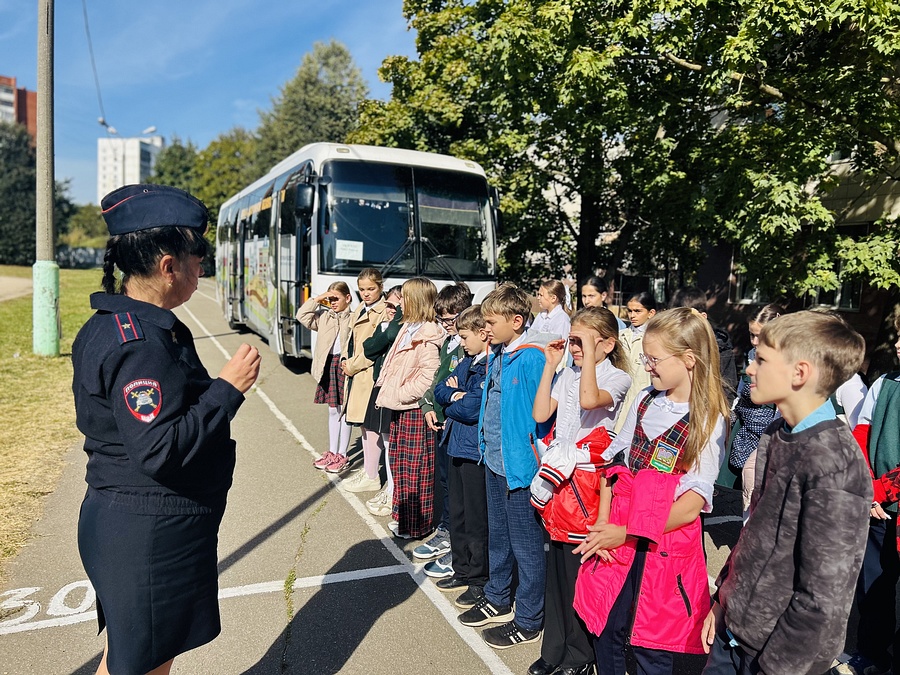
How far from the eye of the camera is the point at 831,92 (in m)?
9.07

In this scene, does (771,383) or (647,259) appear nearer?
(771,383)

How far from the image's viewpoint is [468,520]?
4152 mm

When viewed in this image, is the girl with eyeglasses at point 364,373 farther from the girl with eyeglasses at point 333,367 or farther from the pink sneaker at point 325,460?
the pink sneaker at point 325,460

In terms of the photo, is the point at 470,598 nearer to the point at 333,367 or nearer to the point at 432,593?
the point at 432,593

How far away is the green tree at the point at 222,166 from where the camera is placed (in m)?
56.5

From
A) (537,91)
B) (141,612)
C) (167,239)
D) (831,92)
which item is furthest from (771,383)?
(537,91)

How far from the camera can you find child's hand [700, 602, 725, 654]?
93.4 inches

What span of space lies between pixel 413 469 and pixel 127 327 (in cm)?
320

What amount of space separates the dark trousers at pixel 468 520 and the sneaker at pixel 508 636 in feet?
1.79

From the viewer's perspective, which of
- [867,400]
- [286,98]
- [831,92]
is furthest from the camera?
[286,98]

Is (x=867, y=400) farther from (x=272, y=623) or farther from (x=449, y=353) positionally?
(x=272, y=623)

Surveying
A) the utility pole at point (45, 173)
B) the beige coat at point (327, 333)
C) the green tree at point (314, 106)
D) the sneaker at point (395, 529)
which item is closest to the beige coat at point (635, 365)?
the sneaker at point (395, 529)

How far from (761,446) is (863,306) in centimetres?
1660

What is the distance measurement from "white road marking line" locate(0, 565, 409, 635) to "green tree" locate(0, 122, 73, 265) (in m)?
59.0
